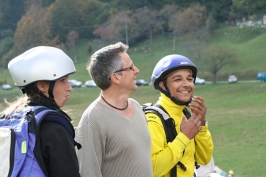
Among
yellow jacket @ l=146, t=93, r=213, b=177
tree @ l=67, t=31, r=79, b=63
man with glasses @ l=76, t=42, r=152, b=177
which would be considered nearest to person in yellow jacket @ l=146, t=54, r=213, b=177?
yellow jacket @ l=146, t=93, r=213, b=177

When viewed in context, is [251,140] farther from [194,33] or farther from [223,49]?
[194,33]

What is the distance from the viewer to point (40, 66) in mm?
2994

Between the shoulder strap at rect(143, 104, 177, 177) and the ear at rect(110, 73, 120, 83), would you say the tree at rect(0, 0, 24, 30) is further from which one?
the ear at rect(110, 73, 120, 83)

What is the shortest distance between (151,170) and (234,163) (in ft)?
48.0

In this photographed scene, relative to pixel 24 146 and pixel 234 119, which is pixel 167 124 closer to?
pixel 24 146

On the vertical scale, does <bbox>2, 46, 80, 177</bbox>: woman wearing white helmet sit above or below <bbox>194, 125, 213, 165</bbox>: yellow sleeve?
above

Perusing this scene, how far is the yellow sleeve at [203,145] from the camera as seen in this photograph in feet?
13.2

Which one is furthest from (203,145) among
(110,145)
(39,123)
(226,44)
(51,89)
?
(226,44)

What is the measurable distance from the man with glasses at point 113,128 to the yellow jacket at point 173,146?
0.24 m

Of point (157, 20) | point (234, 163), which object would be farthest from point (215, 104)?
point (157, 20)

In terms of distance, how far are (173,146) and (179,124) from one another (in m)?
0.32

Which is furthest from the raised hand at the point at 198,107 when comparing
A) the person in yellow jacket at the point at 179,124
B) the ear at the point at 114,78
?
the ear at the point at 114,78

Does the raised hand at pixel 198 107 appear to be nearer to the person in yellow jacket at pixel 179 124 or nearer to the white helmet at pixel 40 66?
the person in yellow jacket at pixel 179 124

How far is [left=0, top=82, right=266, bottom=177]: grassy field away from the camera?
57.9ft
